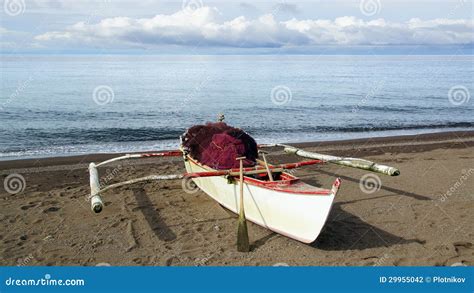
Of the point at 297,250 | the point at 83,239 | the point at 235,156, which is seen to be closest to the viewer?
the point at 297,250

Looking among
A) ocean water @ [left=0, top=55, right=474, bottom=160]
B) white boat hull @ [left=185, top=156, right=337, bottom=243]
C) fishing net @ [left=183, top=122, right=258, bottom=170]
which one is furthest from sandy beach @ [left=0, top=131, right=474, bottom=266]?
ocean water @ [left=0, top=55, right=474, bottom=160]

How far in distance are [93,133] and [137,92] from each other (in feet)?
55.1

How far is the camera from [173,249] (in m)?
6.94

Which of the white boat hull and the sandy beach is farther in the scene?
the sandy beach

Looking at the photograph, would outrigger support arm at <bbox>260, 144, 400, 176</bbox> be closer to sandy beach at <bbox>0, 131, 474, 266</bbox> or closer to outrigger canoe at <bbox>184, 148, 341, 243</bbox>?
sandy beach at <bbox>0, 131, 474, 266</bbox>

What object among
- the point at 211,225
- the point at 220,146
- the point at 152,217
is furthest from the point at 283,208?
the point at 152,217

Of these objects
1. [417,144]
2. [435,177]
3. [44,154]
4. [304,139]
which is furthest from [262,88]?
[435,177]

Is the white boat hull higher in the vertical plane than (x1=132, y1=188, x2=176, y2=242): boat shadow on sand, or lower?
higher

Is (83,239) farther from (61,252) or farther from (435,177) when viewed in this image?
(435,177)

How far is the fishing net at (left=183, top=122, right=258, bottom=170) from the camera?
8.64 m

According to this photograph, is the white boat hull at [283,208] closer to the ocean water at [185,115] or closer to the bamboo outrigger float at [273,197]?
the bamboo outrigger float at [273,197]

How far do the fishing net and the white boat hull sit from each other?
503 millimetres

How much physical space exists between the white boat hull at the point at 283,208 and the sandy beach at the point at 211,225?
0.26m

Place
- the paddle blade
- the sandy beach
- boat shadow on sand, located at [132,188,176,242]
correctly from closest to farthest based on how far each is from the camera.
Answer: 1. the sandy beach
2. the paddle blade
3. boat shadow on sand, located at [132,188,176,242]
